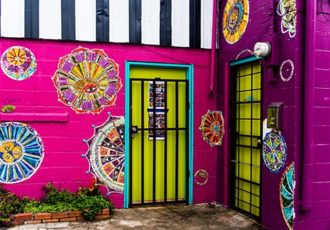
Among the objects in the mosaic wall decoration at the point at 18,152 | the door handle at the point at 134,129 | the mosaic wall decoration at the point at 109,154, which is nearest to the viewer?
the mosaic wall decoration at the point at 18,152

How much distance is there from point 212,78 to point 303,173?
2309mm

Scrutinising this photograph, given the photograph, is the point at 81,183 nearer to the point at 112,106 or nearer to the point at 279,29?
the point at 112,106

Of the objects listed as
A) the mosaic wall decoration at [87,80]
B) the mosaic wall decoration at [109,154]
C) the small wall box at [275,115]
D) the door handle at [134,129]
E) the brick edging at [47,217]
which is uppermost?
the mosaic wall decoration at [87,80]

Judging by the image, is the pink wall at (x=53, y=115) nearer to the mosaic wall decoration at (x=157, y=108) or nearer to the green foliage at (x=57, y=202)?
the green foliage at (x=57, y=202)

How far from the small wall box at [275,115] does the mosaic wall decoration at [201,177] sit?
5.76 ft

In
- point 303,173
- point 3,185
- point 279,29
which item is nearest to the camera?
point 303,173

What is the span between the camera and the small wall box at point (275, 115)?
4.65 m

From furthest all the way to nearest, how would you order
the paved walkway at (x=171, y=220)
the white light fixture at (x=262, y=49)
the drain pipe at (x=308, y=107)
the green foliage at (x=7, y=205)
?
the paved walkway at (x=171, y=220)
the green foliage at (x=7, y=205)
the white light fixture at (x=262, y=49)
the drain pipe at (x=308, y=107)

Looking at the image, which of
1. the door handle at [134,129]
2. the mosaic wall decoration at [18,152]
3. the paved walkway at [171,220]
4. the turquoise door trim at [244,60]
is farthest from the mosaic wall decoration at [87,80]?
the turquoise door trim at [244,60]

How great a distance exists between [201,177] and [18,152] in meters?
2.73

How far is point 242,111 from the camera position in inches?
228

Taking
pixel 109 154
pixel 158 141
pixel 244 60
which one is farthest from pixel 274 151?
pixel 109 154

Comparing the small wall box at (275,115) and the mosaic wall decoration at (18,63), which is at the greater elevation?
the mosaic wall decoration at (18,63)

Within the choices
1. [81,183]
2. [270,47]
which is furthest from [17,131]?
[270,47]
